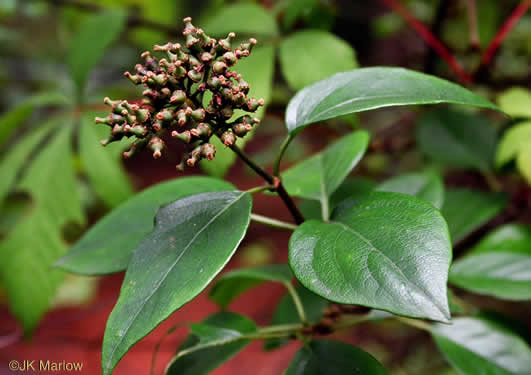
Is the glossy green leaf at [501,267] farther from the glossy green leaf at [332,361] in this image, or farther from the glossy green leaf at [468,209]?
the glossy green leaf at [332,361]

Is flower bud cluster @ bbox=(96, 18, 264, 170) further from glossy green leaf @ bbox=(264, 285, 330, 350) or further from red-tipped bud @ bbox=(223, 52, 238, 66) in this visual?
glossy green leaf @ bbox=(264, 285, 330, 350)

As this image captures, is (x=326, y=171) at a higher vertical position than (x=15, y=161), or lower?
lower

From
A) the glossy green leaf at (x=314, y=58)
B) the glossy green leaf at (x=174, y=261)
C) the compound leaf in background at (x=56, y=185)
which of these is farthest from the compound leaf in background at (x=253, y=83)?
the compound leaf in background at (x=56, y=185)

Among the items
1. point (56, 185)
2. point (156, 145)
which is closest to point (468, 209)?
point (156, 145)

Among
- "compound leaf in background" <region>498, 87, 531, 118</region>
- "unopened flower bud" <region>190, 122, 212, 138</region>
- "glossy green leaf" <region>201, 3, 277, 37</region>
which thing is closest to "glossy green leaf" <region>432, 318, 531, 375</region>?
"compound leaf in background" <region>498, 87, 531, 118</region>

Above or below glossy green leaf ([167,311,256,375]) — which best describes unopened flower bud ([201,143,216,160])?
above

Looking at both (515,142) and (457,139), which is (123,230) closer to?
(515,142)
